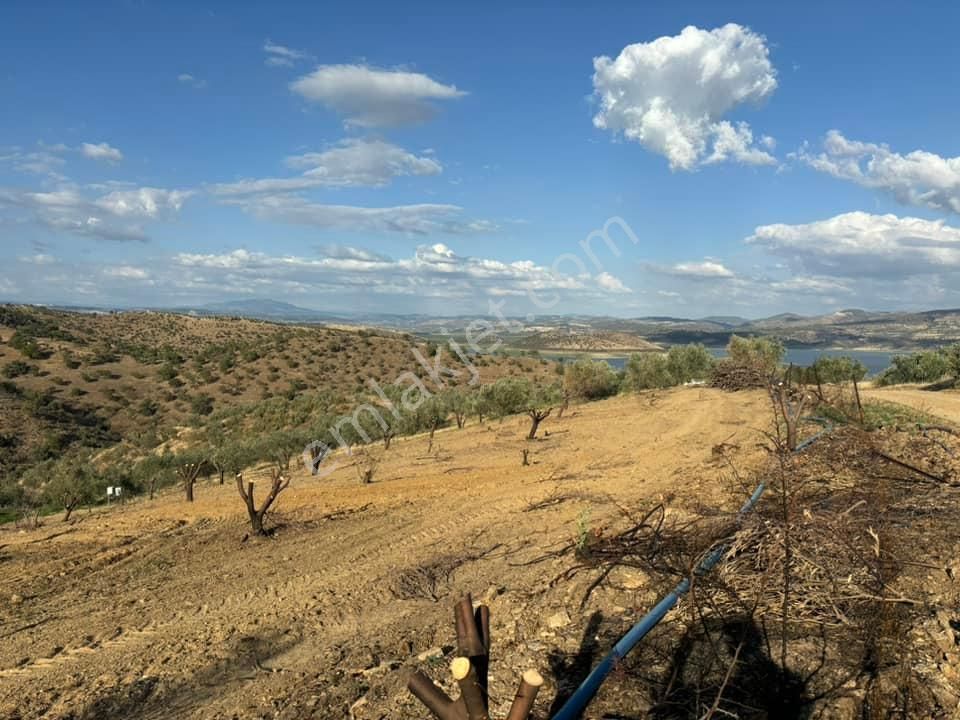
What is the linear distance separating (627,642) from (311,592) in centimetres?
461

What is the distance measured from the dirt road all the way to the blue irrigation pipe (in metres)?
0.71

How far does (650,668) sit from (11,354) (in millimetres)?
56582

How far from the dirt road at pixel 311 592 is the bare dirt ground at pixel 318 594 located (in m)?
0.03

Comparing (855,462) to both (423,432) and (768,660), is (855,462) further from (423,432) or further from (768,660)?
(423,432)

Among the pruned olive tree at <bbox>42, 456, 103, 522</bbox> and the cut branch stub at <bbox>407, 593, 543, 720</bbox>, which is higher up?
the cut branch stub at <bbox>407, 593, 543, 720</bbox>

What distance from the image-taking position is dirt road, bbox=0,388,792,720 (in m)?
5.21

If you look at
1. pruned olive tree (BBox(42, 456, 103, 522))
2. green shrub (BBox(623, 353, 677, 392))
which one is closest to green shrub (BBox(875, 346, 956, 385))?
green shrub (BBox(623, 353, 677, 392))

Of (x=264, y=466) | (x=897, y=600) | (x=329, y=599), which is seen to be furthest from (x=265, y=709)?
(x=264, y=466)

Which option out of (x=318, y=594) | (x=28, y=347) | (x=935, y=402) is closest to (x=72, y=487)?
(x=318, y=594)

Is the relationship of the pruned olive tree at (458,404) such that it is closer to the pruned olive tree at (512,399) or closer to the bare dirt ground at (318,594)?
the pruned olive tree at (512,399)

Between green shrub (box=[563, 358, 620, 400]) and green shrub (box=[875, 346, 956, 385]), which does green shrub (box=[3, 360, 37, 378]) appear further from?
green shrub (box=[875, 346, 956, 385])

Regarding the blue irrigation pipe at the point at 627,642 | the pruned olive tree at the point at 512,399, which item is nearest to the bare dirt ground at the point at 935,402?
the blue irrigation pipe at the point at 627,642

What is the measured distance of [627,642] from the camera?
4199 mm

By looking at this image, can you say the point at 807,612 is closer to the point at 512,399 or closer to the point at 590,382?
the point at 512,399
